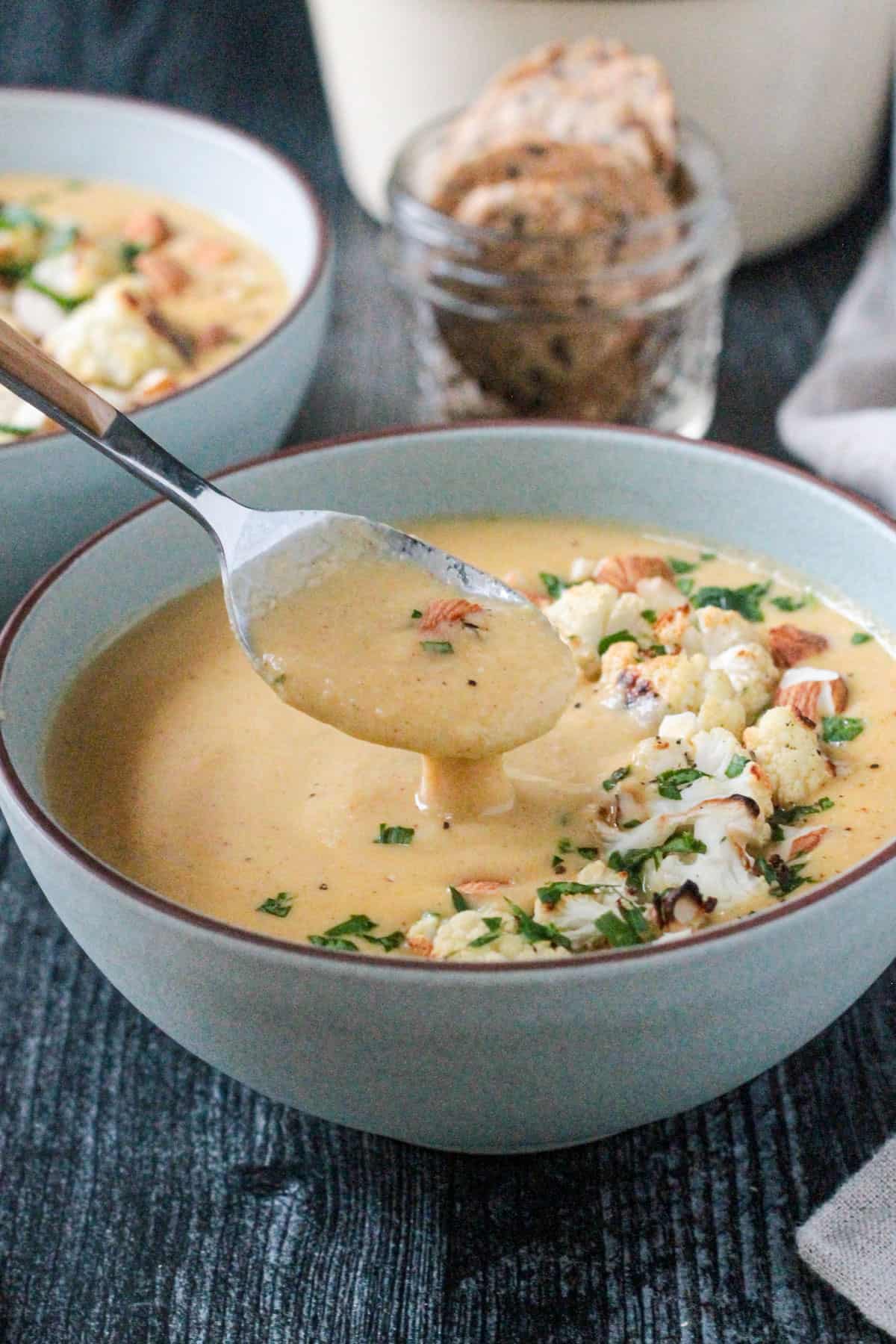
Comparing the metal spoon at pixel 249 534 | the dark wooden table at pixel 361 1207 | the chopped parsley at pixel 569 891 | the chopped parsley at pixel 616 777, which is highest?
the metal spoon at pixel 249 534

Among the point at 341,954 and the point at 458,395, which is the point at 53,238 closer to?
the point at 458,395

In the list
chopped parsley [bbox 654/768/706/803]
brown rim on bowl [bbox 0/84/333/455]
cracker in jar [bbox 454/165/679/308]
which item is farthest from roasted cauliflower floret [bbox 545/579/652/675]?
cracker in jar [bbox 454/165/679/308]

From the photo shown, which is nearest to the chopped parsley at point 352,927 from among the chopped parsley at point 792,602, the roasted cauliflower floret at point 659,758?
the roasted cauliflower floret at point 659,758

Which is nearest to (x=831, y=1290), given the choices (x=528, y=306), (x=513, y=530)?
(x=513, y=530)

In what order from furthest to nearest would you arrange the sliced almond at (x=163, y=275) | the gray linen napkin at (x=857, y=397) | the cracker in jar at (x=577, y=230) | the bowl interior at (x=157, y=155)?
the bowl interior at (x=157, y=155), the sliced almond at (x=163, y=275), the cracker in jar at (x=577, y=230), the gray linen napkin at (x=857, y=397)

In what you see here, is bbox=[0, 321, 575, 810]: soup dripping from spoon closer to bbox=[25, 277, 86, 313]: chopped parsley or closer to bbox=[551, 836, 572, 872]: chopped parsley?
bbox=[551, 836, 572, 872]: chopped parsley

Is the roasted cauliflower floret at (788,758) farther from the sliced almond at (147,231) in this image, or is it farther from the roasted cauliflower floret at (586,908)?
the sliced almond at (147,231)

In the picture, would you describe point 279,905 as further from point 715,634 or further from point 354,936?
point 715,634
